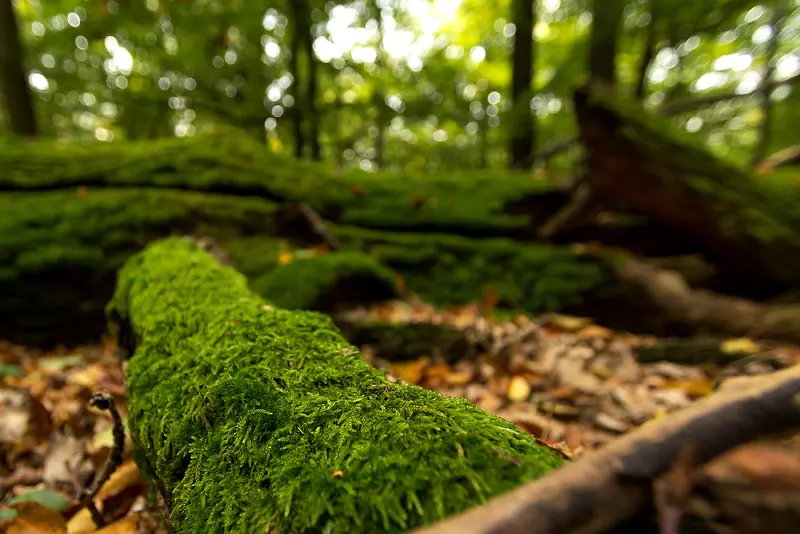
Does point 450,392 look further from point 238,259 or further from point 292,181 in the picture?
point 292,181

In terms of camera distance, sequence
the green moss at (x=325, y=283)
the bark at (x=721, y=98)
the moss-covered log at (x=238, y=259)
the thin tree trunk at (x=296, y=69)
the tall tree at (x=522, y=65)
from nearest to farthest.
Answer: the green moss at (x=325, y=283) < the moss-covered log at (x=238, y=259) < the bark at (x=721, y=98) < the thin tree trunk at (x=296, y=69) < the tall tree at (x=522, y=65)

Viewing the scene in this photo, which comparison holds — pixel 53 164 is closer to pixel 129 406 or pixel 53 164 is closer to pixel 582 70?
pixel 129 406

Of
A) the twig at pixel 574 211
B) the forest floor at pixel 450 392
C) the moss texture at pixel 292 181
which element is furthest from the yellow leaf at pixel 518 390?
the twig at pixel 574 211

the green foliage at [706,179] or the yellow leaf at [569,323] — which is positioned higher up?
the green foliage at [706,179]

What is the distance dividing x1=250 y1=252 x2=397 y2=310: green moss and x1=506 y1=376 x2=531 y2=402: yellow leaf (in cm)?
142

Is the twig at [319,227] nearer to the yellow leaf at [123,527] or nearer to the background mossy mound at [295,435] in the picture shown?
the background mossy mound at [295,435]

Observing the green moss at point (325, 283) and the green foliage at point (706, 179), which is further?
the green foliage at point (706, 179)

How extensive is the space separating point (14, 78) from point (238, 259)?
482cm

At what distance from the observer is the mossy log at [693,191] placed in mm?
4199

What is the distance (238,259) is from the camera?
3676mm

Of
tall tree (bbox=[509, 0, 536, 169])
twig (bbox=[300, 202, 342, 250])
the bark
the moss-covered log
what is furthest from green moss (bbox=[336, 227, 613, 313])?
tall tree (bbox=[509, 0, 536, 169])

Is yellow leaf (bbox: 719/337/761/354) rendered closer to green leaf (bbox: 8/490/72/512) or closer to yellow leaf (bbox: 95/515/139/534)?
yellow leaf (bbox: 95/515/139/534)

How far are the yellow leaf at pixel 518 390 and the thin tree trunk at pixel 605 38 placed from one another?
508cm

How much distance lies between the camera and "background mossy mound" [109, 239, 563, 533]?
0.81m
